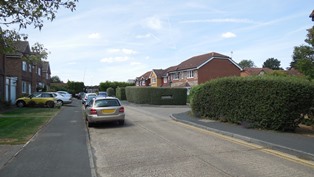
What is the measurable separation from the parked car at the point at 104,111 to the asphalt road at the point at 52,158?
267 cm

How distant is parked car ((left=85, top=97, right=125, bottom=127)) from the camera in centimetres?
1625

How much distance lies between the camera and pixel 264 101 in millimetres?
13109

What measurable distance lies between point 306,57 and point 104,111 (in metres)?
15.9

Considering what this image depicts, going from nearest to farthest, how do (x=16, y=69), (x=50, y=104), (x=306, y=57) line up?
(x=306, y=57)
(x=50, y=104)
(x=16, y=69)

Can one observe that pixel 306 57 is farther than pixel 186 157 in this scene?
Yes

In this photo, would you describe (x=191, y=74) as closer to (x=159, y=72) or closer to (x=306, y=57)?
(x=159, y=72)

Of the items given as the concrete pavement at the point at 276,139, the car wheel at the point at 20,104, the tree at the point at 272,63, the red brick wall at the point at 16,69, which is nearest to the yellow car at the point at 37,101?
the car wheel at the point at 20,104

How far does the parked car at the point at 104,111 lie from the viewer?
16250mm

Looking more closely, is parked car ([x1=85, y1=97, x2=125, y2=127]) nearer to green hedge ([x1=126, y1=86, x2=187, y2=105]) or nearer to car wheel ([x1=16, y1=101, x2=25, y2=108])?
car wheel ([x1=16, y1=101, x2=25, y2=108])

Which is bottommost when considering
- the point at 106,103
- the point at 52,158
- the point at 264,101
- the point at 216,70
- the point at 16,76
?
the point at 52,158

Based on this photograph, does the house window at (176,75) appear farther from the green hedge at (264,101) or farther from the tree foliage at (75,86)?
the green hedge at (264,101)

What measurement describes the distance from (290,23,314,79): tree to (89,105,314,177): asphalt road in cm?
1274

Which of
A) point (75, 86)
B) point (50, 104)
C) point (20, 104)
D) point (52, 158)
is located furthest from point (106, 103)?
point (75, 86)

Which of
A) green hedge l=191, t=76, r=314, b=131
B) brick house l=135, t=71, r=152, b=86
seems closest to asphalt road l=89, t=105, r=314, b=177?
green hedge l=191, t=76, r=314, b=131
